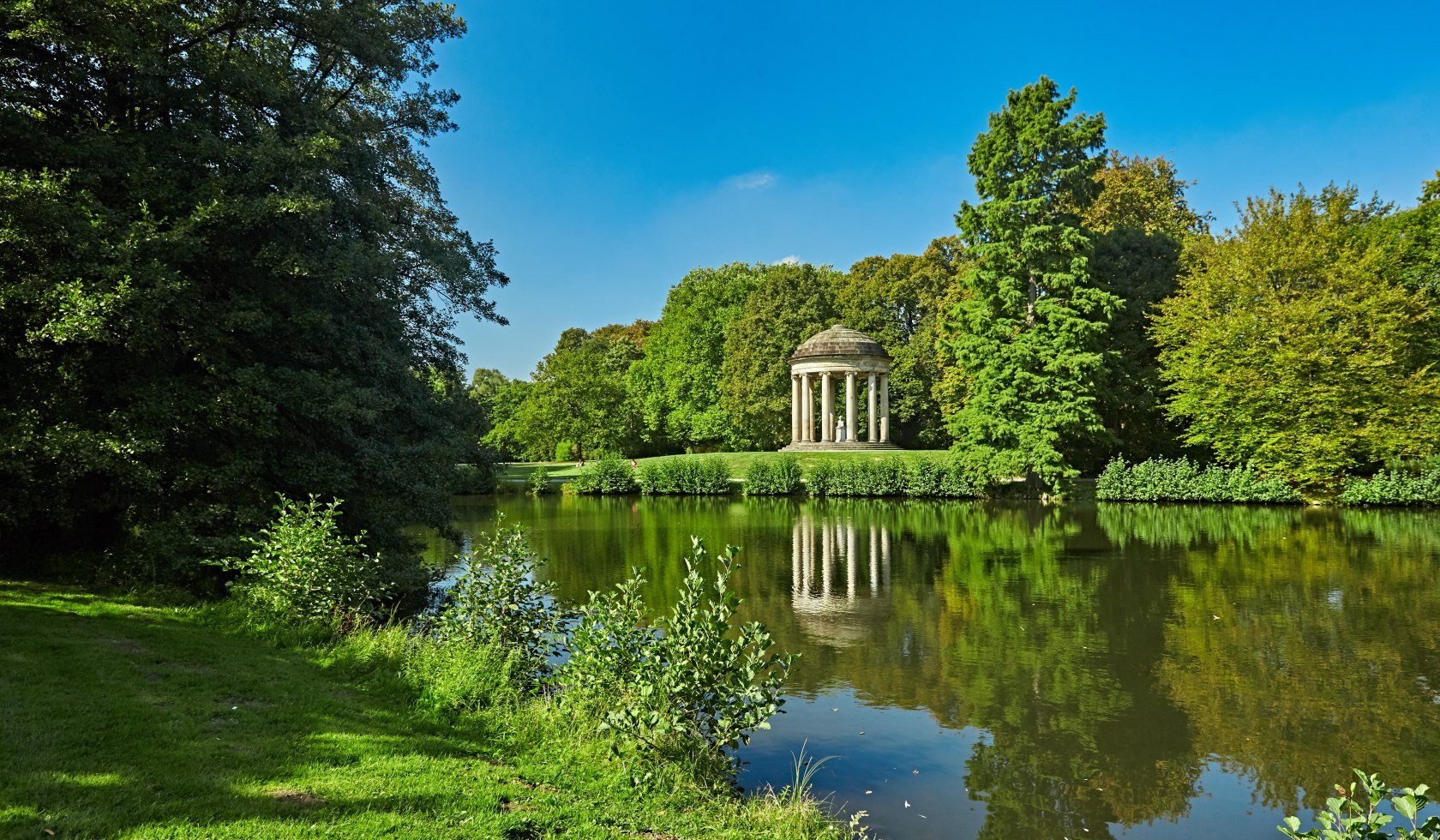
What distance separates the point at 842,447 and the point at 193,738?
110 ft

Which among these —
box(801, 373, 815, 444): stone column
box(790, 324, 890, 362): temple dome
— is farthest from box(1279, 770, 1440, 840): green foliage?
box(801, 373, 815, 444): stone column

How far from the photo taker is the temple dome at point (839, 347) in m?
36.7

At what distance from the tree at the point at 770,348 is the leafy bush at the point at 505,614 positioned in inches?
1336

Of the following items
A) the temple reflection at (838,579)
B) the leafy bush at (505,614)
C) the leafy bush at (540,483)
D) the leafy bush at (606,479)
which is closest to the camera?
the leafy bush at (505,614)

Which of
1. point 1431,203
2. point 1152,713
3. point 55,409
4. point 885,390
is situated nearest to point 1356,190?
point 1431,203

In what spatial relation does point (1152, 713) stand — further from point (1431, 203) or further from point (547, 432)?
point (547, 432)

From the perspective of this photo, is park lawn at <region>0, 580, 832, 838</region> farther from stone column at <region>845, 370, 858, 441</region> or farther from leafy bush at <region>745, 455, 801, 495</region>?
stone column at <region>845, 370, 858, 441</region>

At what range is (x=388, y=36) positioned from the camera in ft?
37.0

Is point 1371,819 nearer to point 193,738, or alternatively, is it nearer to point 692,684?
point 692,684

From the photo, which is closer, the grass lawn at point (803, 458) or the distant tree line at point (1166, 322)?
the distant tree line at point (1166, 322)

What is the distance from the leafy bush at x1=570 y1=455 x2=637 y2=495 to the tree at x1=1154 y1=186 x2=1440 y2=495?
2131 cm

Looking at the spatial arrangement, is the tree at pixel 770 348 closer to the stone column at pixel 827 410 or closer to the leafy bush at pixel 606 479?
the stone column at pixel 827 410

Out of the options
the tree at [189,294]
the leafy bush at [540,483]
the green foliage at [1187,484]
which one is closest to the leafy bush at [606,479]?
the leafy bush at [540,483]

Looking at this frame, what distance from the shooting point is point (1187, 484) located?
2455 cm
